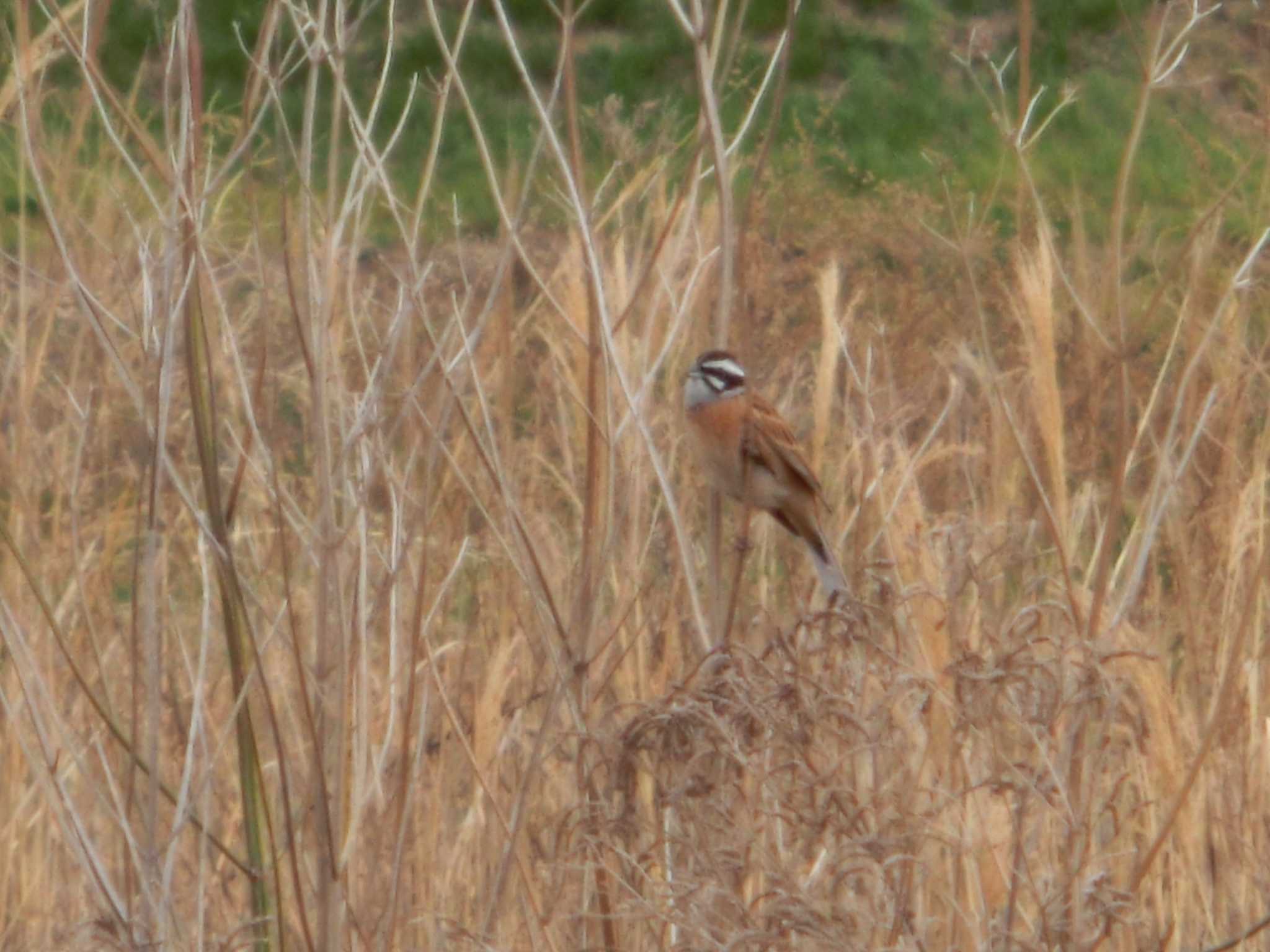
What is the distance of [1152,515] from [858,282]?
4.60 metres

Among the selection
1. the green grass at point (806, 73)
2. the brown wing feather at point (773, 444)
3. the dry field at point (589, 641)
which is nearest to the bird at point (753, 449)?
the brown wing feather at point (773, 444)

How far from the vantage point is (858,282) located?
717 centimetres

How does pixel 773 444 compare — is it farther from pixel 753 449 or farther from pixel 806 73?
pixel 806 73

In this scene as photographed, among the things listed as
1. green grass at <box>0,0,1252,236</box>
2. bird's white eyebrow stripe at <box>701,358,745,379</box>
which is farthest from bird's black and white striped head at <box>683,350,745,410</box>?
green grass at <box>0,0,1252,236</box>

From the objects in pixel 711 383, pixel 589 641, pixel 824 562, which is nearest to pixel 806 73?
pixel 711 383

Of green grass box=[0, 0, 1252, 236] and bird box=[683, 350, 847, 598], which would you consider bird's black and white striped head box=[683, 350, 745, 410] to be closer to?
bird box=[683, 350, 847, 598]

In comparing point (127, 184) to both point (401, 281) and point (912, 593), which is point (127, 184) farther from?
point (912, 593)

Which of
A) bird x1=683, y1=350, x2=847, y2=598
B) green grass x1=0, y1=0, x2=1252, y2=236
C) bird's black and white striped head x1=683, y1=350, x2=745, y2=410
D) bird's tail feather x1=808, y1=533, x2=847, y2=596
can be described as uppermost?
green grass x1=0, y1=0, x2=1252, y2=236

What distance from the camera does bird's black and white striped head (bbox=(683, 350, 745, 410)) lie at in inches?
161

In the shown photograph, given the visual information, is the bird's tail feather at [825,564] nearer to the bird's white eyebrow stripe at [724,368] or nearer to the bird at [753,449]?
the bird at [753,449]

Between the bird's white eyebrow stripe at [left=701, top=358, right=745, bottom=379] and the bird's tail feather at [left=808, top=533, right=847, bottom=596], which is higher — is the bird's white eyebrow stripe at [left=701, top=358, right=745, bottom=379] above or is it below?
above

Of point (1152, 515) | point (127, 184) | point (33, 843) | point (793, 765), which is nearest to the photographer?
point (793, 765)

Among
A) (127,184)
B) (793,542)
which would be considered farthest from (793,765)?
(127,184)

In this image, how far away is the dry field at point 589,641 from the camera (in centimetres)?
235
